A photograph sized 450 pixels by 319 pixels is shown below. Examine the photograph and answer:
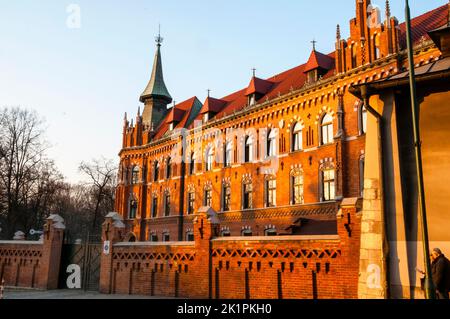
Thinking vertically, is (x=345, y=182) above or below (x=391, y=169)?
above

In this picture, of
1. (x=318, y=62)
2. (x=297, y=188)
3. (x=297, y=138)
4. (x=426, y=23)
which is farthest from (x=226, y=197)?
(x=426, y=23)

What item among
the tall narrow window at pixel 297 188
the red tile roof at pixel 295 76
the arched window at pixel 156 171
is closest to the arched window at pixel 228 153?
the red tile roof at pixel 295 76

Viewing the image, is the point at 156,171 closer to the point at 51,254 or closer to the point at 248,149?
the point at 248,149

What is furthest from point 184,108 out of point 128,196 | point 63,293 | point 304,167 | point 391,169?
point 391,169

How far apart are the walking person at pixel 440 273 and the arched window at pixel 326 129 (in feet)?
52.2

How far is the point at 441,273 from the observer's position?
365 inches

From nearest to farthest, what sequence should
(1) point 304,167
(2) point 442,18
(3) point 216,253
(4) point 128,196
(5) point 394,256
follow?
(5) point 394,256 < (3) point 216,253 < (2) point 442,18 < (1) point 304,167 < (4) point 128,196

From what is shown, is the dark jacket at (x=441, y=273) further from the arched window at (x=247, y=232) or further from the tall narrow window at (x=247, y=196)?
the tall narrow window at (x=247, y=196)

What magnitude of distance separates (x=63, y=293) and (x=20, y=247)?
16.8 feet

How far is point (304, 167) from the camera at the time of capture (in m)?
26.3

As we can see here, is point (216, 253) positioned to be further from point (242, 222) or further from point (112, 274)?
point (242, 222)

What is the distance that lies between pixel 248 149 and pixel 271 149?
245 cm

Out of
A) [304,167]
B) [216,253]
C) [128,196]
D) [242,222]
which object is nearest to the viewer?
[216,253]

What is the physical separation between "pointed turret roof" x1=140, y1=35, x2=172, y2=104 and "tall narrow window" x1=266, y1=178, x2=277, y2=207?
853 inches
